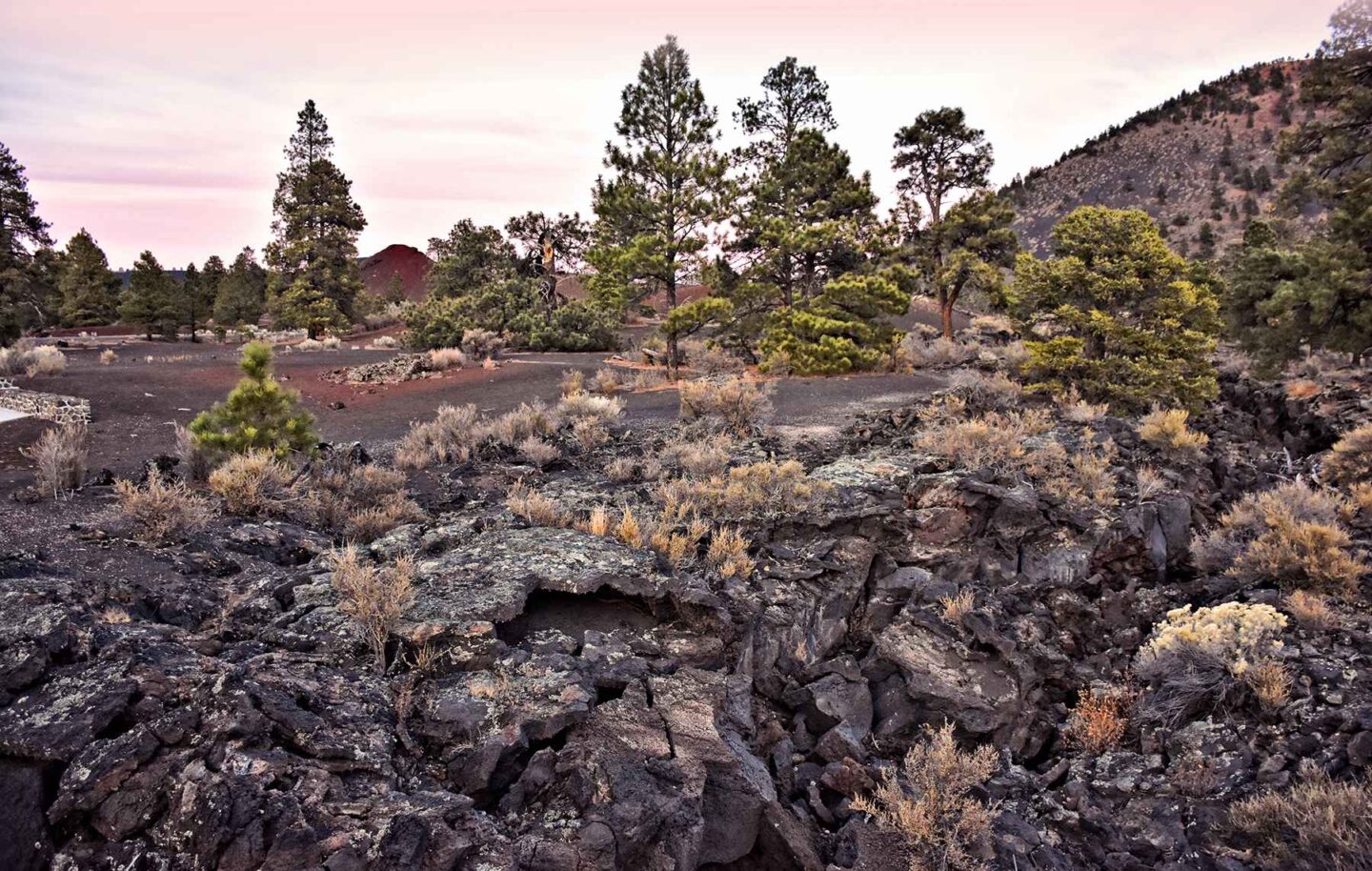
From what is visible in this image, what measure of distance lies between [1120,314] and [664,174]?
43.9 feet

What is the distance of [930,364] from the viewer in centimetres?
2416

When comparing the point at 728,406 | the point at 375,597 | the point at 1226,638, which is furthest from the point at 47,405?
the point at 1226,638

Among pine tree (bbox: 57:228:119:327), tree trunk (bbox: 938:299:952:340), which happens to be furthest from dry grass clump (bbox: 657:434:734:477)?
pine tree (bbox: 57:228:119:327)

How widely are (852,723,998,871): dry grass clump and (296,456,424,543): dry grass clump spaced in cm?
610

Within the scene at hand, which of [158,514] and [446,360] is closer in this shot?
[158,514]

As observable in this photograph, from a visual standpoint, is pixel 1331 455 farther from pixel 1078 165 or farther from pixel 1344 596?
pixel 1078 165

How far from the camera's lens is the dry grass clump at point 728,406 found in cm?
1400

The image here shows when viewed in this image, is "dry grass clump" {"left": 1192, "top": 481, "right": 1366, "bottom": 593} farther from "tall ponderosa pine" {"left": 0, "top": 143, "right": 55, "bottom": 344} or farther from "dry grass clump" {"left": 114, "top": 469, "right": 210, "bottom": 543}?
"tall ponderosa pine" {"left": 0, "top": 143, "right": 55, "bottom": 344}

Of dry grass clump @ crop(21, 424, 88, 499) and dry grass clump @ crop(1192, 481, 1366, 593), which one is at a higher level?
dry grass clump @ crop(21, 424, 88, 499)

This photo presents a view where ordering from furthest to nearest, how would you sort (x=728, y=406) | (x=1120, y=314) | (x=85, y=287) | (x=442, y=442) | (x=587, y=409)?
(x=85, y=287), (x=1120, y=314), (x=587, y=409), (x=728, y=406), (x=442, y=442)

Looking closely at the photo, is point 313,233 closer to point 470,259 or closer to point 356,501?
point 470,259

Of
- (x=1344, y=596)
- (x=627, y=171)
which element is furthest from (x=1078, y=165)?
(x=1344, y=596)

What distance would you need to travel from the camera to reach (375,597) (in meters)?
5.43

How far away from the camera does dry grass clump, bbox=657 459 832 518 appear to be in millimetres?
8836
